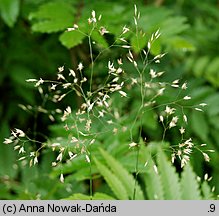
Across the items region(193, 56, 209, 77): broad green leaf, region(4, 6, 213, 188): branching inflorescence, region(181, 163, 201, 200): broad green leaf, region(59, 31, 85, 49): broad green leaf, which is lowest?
region(181, 163, 201, 200): broad green leaf

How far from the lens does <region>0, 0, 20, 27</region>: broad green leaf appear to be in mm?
2493

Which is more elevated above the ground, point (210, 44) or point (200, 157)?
point (210, 44)

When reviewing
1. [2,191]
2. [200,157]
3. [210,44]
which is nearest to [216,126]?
[200,157]

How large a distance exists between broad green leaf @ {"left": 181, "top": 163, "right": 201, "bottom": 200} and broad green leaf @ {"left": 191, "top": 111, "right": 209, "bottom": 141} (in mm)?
987

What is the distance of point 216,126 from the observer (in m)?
3.04

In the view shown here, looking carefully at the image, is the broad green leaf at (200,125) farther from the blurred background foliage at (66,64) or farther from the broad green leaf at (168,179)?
the broad green leaf at (168,179)

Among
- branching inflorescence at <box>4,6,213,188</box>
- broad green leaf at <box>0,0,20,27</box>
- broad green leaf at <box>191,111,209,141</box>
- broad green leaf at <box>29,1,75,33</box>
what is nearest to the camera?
branching inflorescence at <box>4,6,213,188</box>

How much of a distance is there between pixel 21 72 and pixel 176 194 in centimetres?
152

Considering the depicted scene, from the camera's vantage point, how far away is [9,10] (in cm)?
250

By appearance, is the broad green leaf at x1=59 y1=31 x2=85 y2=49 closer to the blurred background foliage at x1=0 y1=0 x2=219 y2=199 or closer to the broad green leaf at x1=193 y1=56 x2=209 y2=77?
the blurred background foliage at x1=0 y1=0 x2=219 y2=199

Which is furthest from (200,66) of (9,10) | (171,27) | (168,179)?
(168,179)

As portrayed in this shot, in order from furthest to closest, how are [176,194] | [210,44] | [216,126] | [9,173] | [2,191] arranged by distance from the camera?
[210,44], [216,126], [9,173], [2,191], [176,194]

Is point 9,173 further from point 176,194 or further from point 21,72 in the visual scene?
point 176,194

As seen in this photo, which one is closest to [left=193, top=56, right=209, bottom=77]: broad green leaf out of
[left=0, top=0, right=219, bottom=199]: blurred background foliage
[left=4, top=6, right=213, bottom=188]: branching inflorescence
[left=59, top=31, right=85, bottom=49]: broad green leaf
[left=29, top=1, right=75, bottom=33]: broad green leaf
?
[left=0, top=0, right=219, bottom=199]: blurred background foliage
